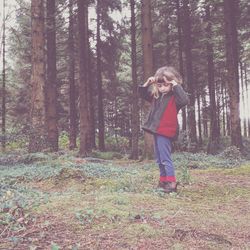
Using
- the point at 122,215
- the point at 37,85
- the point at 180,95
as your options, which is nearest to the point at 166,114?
the point at 180,95

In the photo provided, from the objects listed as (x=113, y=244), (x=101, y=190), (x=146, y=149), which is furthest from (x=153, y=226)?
(x=146, y=149)

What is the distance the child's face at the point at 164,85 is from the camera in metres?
7.02

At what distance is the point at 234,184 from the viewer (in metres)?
8.23

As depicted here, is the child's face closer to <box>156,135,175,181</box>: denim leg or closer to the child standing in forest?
the child standing in forest

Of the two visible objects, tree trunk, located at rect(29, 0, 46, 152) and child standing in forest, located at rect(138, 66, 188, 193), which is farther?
tree trunk, located at rect(29, 0, 46, 152)

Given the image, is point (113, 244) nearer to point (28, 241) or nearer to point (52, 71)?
point (28, 241)

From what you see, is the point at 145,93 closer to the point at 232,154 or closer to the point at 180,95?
the point at 180,95

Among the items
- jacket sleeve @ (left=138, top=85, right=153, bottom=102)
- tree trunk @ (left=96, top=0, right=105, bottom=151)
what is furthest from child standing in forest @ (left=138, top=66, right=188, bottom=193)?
tree trunk @ (left=96, top=0, right=105, bottom=151)

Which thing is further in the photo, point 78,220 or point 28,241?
point 78,220

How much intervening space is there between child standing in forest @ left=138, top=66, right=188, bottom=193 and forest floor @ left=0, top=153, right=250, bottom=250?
33 cm

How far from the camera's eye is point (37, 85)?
1331 cm

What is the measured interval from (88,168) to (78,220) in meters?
4.42

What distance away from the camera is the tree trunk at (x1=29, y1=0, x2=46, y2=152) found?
12.9 meters

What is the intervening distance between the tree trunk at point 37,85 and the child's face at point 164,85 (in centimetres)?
650
